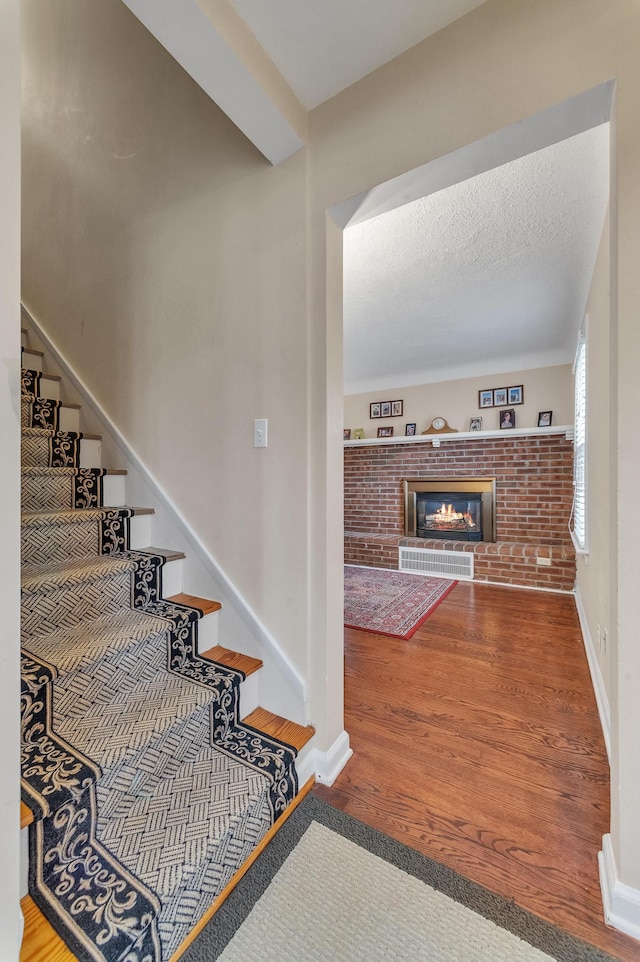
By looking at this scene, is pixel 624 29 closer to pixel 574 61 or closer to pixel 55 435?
Answer: pixel 574 61

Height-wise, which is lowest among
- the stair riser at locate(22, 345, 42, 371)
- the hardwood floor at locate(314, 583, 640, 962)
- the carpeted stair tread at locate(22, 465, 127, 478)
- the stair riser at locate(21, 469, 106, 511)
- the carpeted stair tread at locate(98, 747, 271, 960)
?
the hardwood floor at locate(314, 583, 640, 962)

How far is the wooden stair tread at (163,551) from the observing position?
1749 mm

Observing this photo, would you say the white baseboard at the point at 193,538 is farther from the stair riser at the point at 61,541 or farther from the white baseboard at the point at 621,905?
the white baseboard at the point at 621,905

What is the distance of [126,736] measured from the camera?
3.69 feet

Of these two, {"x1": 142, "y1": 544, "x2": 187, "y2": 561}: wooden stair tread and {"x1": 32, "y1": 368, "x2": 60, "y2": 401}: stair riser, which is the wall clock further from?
{"x1": 32, "y1": 368, "x2": 60, "y2": 401}: stair riser

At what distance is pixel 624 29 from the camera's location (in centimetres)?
94

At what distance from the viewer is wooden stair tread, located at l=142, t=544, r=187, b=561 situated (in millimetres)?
1749

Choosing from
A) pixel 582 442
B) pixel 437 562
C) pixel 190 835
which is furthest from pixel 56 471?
pixel 437 562

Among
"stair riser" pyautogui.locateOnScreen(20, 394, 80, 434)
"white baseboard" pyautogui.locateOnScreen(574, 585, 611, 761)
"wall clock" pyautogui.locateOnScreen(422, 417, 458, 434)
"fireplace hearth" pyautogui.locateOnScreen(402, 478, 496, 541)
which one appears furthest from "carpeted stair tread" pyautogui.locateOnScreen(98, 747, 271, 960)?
"wall clock" pyautogui.locateOnScreen(422, 417, 458, 434)

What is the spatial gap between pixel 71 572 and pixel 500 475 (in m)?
4.03

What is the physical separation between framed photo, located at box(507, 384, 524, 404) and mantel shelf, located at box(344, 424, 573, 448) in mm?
324

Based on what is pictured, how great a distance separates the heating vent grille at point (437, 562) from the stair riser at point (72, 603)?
11.4 ft

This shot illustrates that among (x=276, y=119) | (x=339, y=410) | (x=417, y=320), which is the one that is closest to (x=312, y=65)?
(x=276, y=119)

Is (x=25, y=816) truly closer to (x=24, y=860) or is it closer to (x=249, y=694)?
(x=24, y=860)
